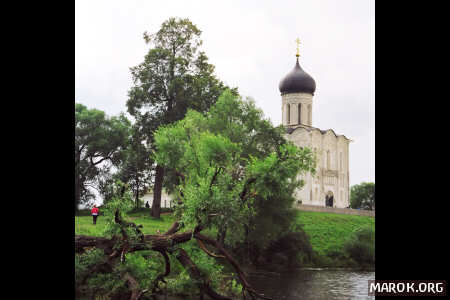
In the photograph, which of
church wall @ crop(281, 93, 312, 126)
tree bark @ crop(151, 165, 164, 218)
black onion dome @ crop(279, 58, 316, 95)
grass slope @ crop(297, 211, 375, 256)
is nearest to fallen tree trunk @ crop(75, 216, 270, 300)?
grass slope @ crop(297, 211, 375, 256)

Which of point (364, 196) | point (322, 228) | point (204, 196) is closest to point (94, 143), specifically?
point (322, 228)

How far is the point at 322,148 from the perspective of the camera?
57.3m

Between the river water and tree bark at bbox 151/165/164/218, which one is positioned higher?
tree bark at bbox 151/165/164/218

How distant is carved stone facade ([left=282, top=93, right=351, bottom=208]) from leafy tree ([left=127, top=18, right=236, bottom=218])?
83.3 ft

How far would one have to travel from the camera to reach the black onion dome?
56.9 meters

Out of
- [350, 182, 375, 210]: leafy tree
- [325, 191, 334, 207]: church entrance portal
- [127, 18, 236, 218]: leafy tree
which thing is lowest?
[325, 191, 334, 207]: church entrance portal

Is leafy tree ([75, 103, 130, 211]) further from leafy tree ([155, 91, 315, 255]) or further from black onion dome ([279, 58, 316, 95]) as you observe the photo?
black onion dome ([279, 58, 316, 95])

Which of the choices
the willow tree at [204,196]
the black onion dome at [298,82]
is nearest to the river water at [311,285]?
the willow tree at [204,196]

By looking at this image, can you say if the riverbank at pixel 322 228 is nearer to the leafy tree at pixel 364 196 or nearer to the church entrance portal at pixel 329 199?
the church entrance portal at pixel 329 199

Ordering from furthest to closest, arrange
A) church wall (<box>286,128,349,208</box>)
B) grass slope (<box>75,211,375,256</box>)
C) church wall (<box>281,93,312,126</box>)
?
1. church wall (<box>281,93,312,126</box>)
2. church wall (<box>286,128,349,208</box>)
3. grass slope (<box>75,211,375,256</box>)

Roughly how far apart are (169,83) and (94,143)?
8286 millimetres

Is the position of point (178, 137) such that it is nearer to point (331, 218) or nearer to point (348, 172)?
point (331, 218)

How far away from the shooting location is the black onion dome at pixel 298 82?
56.9 m
